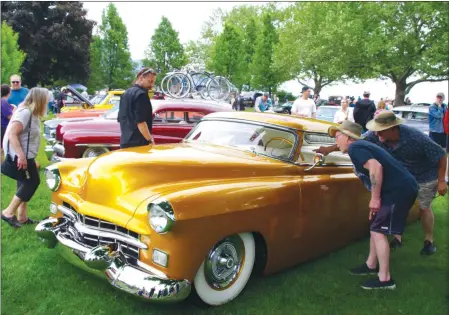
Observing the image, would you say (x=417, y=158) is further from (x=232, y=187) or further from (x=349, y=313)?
(x=232, y=187)

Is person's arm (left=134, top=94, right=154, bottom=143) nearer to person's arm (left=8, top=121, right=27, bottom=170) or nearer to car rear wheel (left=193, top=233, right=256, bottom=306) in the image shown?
person's arm (left=8, top=121, right=27, bottom=170)

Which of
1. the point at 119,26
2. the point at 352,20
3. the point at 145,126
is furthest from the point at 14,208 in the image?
the point at 119,26

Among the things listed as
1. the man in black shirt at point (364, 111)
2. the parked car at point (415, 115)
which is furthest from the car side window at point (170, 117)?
the parked car at point (415, 115)

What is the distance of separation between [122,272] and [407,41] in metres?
30.2

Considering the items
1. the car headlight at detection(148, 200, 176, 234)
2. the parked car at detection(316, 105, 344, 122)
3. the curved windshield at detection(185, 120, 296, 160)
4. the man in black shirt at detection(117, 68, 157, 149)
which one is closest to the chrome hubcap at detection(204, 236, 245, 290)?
the car headlight at detection(148, 200, 176, 234)

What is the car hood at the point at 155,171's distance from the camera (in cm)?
357

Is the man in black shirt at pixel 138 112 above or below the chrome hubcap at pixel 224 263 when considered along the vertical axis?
above

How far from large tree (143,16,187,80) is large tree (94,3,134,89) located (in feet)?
10.1

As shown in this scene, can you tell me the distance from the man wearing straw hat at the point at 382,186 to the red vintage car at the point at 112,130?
4.63 meters

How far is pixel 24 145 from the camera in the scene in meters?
5.12

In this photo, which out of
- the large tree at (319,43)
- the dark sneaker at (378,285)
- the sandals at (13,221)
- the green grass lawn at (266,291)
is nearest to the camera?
the green grass lawn at (266,291)

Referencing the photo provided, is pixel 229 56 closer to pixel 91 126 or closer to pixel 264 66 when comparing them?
pixel 264 66

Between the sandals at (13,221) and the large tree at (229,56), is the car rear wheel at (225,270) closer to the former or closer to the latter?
the sandals at (13,221)

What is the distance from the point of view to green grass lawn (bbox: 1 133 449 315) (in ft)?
11.5
